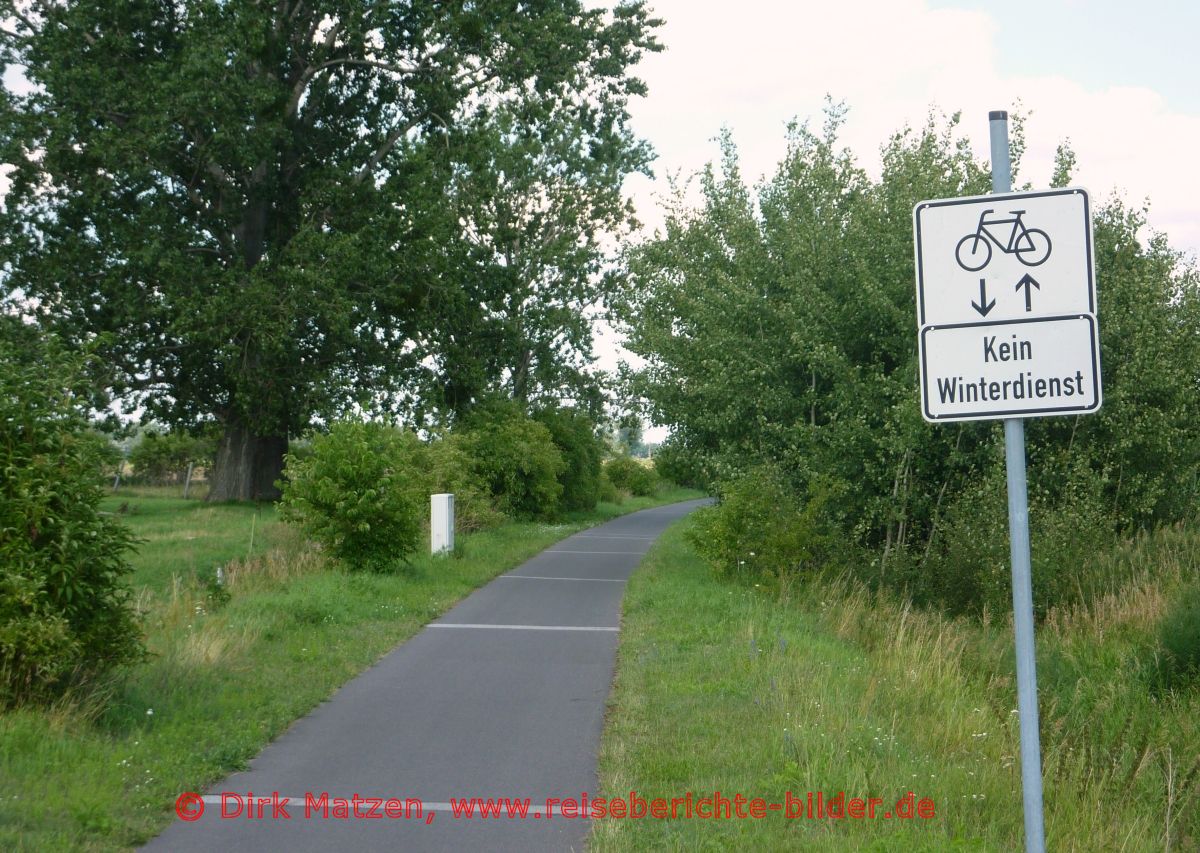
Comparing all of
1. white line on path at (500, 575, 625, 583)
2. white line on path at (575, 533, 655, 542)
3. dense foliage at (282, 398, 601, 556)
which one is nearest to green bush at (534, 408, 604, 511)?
dense foliage at (282, 398, 601, 556)

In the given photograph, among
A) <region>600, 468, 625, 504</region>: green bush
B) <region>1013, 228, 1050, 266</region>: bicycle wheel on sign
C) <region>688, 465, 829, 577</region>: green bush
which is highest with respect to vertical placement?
<region>1013, 228, 1050, 266</region>: bicycle wheel on sign

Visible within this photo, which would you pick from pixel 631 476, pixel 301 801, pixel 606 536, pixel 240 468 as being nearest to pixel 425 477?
pixel 606 536

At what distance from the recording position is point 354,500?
52.4 feet

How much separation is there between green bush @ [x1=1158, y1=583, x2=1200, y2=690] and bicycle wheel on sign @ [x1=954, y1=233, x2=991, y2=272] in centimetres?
856

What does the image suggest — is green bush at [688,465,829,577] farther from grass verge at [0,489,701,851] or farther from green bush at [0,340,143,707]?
green bush at [0,340,143,707]

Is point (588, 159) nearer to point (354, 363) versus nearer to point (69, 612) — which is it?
point (354, 363)

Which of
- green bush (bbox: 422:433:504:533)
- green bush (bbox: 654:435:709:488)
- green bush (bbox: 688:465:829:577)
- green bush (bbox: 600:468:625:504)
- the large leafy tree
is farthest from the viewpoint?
green bush (bbox: 600:468:625:504)

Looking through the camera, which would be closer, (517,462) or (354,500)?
(354,500)

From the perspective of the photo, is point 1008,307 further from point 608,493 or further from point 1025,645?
point 608,493

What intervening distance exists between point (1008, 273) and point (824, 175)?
15.0m

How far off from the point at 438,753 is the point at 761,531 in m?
9.11

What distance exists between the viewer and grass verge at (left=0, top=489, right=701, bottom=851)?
603 cm

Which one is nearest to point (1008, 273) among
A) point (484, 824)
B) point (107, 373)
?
point (484, 824)

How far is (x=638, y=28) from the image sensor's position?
26.8 meters
